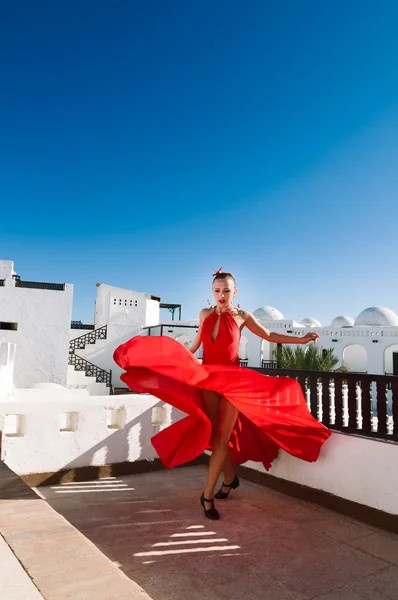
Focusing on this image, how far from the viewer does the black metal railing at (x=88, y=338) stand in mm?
21484

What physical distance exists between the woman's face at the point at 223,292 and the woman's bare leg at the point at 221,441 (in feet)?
2.60

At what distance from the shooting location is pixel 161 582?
2.24 metres

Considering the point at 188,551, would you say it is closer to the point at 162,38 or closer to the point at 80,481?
the point at 80,481

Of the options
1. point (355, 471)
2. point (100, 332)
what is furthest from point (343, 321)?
point (355, 471)

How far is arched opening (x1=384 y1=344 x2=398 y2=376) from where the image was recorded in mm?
25609

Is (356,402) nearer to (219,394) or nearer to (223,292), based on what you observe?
(219,394)

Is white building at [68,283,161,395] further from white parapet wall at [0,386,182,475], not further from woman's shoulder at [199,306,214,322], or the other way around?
woman's shoulder at [199,306,214,322]

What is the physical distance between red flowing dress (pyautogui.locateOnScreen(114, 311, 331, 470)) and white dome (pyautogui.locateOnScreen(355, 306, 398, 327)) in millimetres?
26130

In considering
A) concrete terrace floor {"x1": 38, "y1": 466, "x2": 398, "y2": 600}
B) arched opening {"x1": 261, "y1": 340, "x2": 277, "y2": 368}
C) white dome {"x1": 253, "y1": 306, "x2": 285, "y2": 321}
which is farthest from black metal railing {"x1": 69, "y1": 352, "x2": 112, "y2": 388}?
concrete terrace floor {"x1": 38, "y1": 466, "x2": 398, "y2": 600}

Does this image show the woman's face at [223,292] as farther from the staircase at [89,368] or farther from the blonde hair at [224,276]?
the staircase at [89,368]

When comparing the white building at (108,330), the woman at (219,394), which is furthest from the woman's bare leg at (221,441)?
the white building at (108,330)

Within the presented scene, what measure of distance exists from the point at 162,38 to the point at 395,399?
6837 mm

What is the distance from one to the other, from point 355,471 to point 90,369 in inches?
699

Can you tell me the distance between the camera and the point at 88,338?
21922 millimetres
